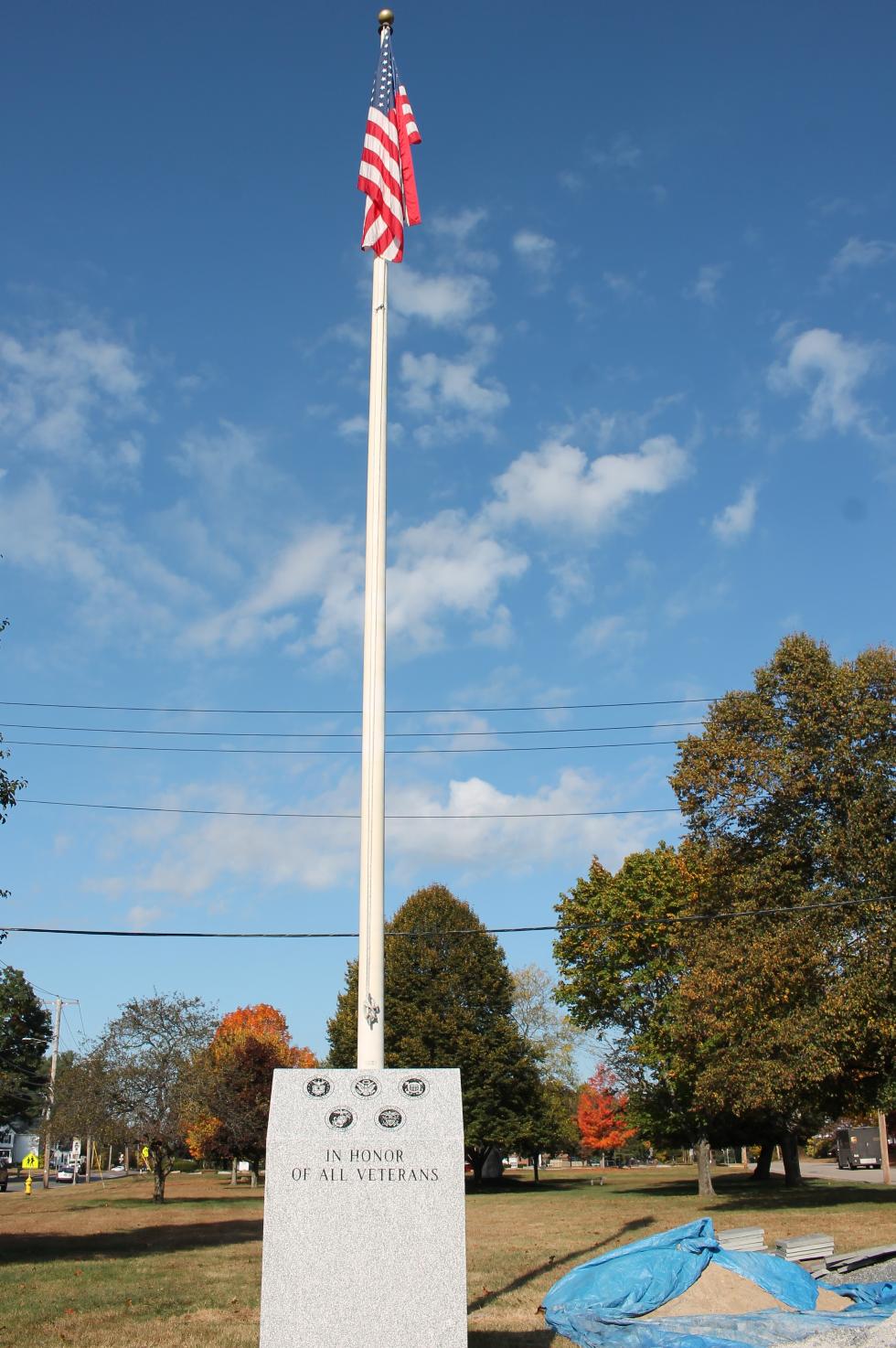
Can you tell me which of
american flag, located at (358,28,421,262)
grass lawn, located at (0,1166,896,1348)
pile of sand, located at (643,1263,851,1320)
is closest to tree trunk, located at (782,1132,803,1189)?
grass lawn, located at (0,1166,896,1348)

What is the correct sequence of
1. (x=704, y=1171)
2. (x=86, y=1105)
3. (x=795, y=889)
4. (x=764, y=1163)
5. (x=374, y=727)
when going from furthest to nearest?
1. (x=764, y=1163)
2. (x=86, y=1105)
3. (x=704, y=1171)
4. (x=795, y=889)
5. (x=374, y=727)

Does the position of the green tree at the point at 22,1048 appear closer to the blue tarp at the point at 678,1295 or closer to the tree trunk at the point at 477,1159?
the tree trunk at the point at 477,1159

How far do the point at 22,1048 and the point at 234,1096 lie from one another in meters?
33.0

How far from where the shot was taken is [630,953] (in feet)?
128

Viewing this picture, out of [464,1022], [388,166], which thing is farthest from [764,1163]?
[388,166]

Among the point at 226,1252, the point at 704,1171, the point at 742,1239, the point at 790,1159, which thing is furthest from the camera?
the point at 790,1159

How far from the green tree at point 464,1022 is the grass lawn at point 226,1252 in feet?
21.4

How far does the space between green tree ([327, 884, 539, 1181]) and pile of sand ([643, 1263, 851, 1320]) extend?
35267mm

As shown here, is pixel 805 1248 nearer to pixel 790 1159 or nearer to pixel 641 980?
pixel 641 980

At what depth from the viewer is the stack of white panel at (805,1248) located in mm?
14453

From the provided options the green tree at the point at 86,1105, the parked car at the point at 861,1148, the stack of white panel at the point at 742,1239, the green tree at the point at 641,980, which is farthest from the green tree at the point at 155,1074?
the parked car at the point at 861,1148

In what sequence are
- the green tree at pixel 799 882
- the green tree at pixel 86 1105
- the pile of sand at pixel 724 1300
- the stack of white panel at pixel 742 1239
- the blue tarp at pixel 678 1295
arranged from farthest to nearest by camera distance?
the green tree at pixel 86 1105
the green tree at pixel 799 882
the stack of white panel at pixel 742 1239
the pile of sand at pixel 724 1300
the blue tarp at pixel 678 1295

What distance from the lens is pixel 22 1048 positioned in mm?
73562

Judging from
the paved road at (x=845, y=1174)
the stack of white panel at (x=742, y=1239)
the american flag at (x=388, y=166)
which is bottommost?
the paved road at (x=845, y=1174)
